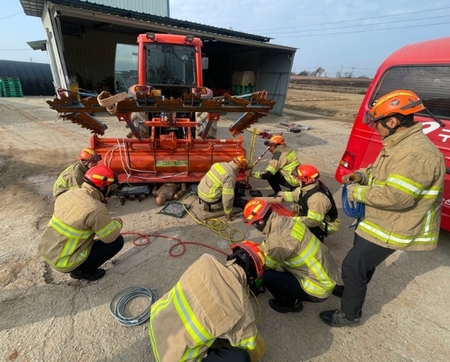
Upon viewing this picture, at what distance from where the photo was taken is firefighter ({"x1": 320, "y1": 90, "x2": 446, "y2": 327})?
1.66 m

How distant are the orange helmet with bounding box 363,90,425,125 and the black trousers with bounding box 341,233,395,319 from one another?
39.6 inches

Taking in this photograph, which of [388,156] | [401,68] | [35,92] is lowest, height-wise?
[35,92]

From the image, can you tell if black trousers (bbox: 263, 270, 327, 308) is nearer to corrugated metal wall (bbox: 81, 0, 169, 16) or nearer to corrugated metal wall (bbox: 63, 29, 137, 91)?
corrugated metal wall (bbox: 63, 29, 137, 91)

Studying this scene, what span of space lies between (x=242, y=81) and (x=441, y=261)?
13.3m

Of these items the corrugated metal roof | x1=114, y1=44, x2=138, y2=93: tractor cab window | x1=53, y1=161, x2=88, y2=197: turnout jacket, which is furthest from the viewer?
the corrugated metal roof

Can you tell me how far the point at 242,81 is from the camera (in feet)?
47.2

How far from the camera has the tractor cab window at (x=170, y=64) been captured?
5016mm

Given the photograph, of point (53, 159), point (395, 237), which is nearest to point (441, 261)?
point (395, 237)

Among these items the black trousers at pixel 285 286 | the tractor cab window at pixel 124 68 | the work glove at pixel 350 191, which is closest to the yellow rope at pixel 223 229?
the black trousers at pixel 285 286

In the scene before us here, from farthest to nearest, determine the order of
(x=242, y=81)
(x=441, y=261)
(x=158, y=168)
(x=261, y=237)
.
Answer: (x=242, y=81) < (x=158, y=168) < (x=261, y=237) < (x=441, y=261)

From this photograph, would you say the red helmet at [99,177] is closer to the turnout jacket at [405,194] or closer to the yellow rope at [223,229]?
the yellow rope at [223,229]

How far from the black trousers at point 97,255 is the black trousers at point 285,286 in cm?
161

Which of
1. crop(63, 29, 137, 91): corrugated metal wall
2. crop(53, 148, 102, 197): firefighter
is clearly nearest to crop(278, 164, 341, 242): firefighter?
crop(53, 148, 102, 197): firefighter

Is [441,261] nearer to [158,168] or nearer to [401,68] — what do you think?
[401,68]
